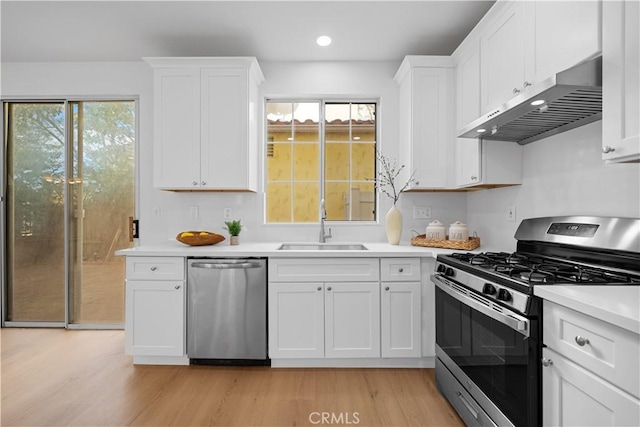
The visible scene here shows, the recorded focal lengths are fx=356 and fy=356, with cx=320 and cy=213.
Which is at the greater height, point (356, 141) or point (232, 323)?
point (356, 141)

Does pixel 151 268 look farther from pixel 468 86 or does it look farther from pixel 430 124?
pixel 468 86

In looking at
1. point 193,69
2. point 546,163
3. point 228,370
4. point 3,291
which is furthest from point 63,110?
point 546,163

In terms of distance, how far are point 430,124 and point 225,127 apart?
166 cm

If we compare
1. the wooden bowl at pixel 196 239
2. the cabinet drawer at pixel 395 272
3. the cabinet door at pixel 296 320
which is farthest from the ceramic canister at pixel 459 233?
the wooden bowl at pixel 196 239

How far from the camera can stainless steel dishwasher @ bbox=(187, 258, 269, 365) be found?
2568 mm

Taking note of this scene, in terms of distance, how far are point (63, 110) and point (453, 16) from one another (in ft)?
11.9

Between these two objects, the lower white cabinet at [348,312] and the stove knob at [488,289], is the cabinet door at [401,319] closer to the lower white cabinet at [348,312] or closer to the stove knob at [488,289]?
the lower white cabinet at [348,312]

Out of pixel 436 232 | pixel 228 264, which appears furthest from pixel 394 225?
pixel 228 264

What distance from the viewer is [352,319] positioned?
2.56 m

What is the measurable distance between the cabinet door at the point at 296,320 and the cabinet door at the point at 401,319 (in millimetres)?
460

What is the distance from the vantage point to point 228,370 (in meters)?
2.57

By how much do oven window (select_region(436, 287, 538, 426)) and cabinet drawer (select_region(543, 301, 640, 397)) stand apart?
0.13m

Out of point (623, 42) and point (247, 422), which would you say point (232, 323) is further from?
point (623, 42)

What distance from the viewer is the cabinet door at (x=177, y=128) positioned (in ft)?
9.51
